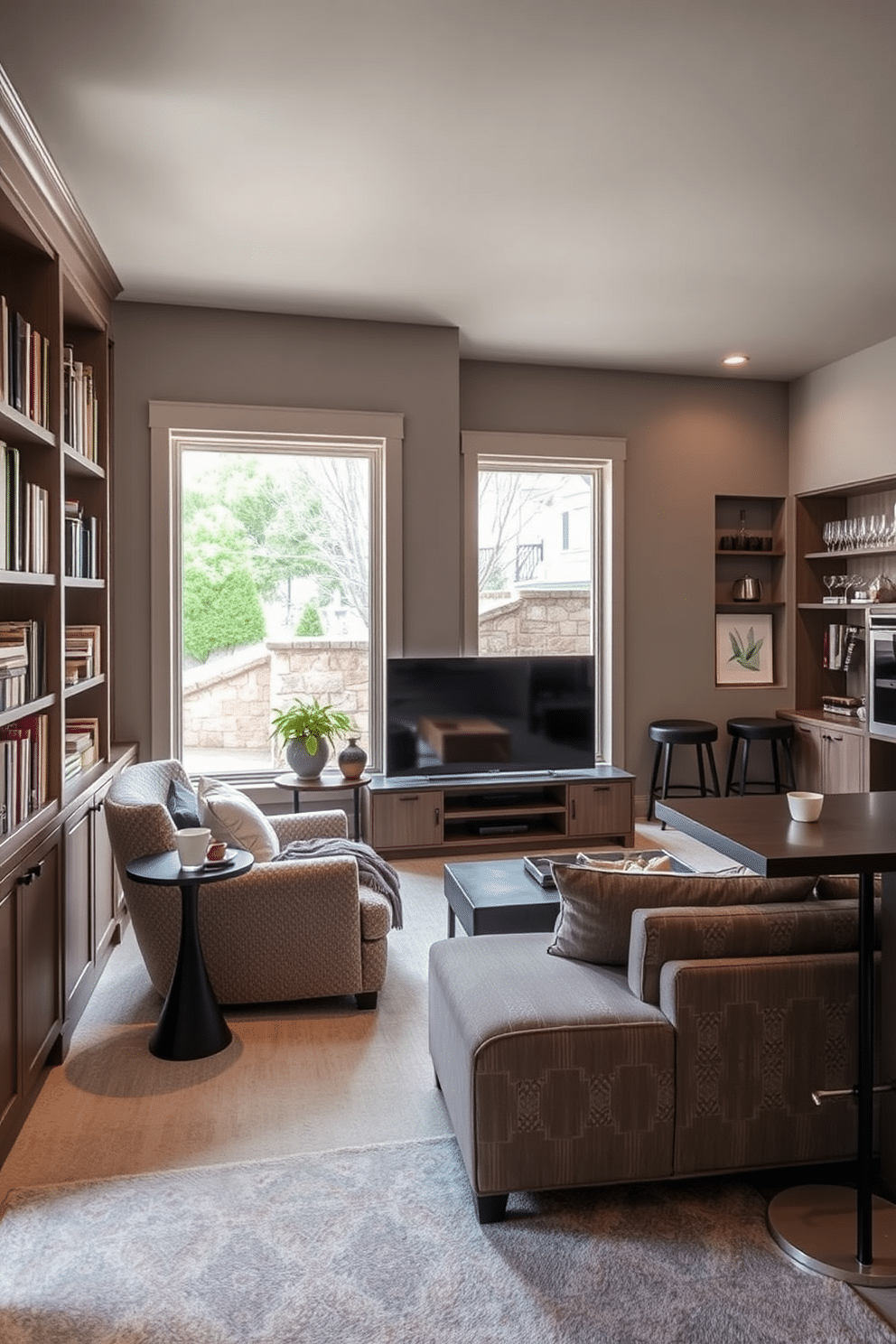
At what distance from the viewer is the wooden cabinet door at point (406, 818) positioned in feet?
16.3

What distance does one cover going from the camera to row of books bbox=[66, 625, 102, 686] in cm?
359

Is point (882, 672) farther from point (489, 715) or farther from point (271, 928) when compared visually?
point (271, 928)

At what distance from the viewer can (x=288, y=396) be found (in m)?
4.97

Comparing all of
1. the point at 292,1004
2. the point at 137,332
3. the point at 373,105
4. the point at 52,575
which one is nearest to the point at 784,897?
the point at 292,1004

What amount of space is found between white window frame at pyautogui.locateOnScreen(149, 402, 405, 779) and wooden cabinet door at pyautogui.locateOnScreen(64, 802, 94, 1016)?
161 cm

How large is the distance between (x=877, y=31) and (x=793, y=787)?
454cm

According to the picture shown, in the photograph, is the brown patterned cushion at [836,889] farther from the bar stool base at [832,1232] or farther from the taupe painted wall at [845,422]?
the taupe painted wall at [845,422]

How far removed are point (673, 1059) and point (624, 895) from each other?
1.26 ft

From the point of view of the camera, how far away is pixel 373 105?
2.89 meters

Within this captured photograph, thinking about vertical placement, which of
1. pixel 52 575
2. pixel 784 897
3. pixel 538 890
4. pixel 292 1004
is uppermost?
pixel 52 575

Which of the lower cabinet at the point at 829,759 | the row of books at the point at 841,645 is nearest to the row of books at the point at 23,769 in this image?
the lower cabinet at the point at 829,759

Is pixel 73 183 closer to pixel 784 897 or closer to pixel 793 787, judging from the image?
pixel 784 897

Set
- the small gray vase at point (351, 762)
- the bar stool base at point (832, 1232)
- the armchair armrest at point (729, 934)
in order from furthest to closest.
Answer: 1. the small gray vase at point (351, 762)
2. the armchair armrest at point (729, 934)
3. the bar stool base at point (832, 1232)

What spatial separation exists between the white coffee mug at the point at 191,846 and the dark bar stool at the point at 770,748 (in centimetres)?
395
